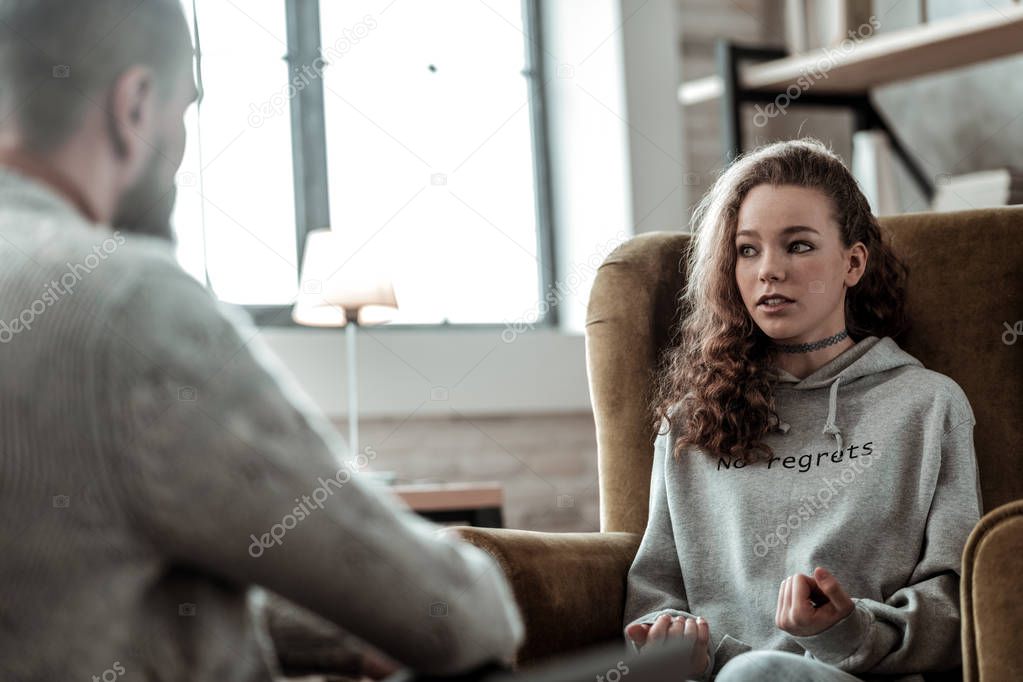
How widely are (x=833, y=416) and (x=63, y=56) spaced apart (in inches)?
50.4

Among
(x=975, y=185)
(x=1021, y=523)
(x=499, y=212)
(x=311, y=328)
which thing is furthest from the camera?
(x=499, y=212)

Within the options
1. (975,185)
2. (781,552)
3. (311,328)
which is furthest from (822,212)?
(311,328)

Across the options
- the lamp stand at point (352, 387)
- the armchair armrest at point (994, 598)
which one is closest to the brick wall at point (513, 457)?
the lamp stand at point (352, 387)

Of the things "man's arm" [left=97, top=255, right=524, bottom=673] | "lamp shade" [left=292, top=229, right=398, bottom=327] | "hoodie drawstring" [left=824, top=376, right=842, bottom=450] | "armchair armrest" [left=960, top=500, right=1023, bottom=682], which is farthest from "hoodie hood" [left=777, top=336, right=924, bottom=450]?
"lamp shade" [left=292, top=229, right=398, bottom=327]

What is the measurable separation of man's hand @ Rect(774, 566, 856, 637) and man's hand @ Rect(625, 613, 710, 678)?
0.49 ft

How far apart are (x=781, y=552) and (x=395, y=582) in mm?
1110

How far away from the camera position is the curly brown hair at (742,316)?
1.69 meters

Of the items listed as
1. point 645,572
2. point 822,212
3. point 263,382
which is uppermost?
point 822,212

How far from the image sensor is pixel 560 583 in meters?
1.52

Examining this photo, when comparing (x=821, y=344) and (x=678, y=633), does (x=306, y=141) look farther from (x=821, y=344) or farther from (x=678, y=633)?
(x=678, y=633)

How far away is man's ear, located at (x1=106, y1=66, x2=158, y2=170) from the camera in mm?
593

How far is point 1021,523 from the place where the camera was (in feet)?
3.91

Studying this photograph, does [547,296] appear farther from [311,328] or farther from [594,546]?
[594,546]

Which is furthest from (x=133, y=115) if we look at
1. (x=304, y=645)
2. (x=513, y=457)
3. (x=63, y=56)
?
(x=513, y=457)
